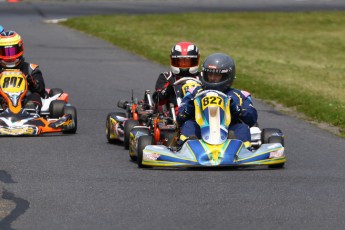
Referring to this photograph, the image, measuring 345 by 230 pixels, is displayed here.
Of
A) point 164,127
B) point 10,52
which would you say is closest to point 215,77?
point 164,127

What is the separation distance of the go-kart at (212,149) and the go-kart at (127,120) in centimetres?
149

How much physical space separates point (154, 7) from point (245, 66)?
804 inches

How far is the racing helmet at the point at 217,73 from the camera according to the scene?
11.6 metres

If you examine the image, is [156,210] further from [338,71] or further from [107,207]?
[338,71]

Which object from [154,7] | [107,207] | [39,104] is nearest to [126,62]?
[39,104]

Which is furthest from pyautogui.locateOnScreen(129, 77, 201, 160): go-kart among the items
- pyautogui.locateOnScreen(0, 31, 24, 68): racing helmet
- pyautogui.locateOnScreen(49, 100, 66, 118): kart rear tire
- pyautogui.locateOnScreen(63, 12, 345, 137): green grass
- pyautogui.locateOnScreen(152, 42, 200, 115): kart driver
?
pyautogui.locateOnScreen(63, 12, 345, 137): green grass

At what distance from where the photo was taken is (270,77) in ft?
71.3

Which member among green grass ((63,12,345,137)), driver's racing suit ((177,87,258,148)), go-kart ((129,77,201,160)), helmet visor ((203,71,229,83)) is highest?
helmet visor ((203,71,229,83))

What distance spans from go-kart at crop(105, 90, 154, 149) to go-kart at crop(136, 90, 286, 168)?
149 cm

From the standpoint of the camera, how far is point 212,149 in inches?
416

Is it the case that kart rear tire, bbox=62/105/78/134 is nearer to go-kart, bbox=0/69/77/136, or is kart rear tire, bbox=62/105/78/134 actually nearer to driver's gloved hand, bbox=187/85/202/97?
go-kart, bbox=0/69/77/136

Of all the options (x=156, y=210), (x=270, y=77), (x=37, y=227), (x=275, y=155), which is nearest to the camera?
(x=37, y=227)

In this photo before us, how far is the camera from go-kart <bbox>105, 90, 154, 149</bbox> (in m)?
12.6


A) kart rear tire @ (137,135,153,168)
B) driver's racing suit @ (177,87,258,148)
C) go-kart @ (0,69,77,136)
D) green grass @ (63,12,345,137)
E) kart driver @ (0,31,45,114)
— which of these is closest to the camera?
kart rear tire @ (137,135,153,168)
